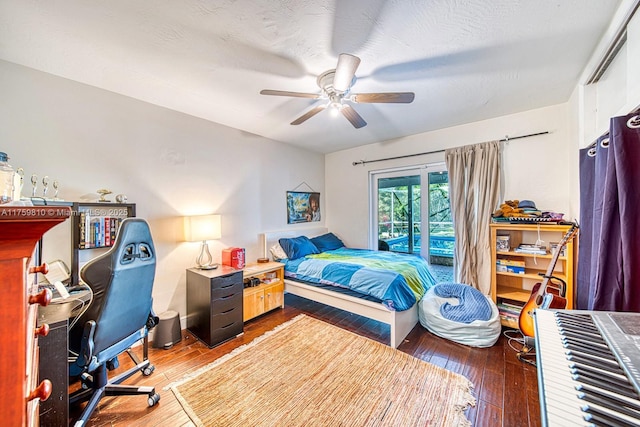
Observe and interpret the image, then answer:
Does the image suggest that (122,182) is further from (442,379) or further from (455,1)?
(442,379)

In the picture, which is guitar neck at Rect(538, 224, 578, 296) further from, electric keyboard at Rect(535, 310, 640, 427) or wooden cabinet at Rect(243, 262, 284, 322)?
wooden cabinet at Rect(243, 262, 284, 322)

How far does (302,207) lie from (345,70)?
286 cm

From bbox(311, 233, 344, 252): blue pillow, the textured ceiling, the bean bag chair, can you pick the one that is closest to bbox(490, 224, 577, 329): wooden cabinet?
the bean bag chair

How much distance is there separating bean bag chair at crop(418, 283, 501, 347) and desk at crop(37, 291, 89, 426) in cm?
287

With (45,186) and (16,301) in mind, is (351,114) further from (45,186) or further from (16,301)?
(45,186)

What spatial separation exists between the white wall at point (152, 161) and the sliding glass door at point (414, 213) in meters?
1.77

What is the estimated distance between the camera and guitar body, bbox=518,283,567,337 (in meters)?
1.96

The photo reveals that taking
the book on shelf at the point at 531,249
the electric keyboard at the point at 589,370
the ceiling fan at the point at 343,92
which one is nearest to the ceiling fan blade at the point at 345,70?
the ceiling fan at the point at 343,92

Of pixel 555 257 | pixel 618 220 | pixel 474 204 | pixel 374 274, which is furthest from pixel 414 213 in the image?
pixel 618 220

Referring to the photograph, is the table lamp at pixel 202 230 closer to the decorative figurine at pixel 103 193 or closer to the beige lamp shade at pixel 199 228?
the beige lamp shade at pixel 199 228

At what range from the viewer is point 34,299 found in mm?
592

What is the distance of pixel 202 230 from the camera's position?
2.59 meters

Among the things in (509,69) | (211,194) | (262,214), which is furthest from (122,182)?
(509,69)

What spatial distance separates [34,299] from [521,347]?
3363 millimetres
